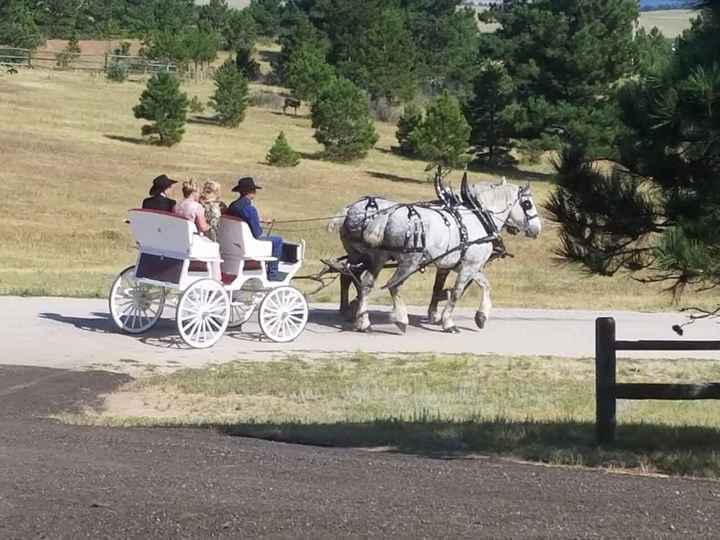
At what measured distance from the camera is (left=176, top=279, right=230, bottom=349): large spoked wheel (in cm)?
1726

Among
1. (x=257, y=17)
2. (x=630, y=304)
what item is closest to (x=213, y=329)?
(x=630, y=304)

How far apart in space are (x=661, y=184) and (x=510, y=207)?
35.4 ft

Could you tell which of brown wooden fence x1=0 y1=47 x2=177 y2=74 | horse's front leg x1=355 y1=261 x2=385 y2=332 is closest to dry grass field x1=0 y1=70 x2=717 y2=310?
horse's front leg x1=355 y1=261 x2=385 y2=332

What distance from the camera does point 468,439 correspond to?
1151 cm

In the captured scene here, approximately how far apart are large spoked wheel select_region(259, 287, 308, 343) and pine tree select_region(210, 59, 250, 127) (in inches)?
1735

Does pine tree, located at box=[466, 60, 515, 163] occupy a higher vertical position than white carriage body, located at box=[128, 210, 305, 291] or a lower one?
higher

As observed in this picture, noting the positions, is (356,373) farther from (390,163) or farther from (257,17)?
(257,17)

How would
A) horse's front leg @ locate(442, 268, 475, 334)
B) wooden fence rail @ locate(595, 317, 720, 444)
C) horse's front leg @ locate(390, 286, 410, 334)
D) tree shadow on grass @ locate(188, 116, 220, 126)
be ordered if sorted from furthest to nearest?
tree shadow on grass @ locate(188, 116, 220, 126), horse's front leg @ locate(442, 268, 475, 334), horse's front leg @ locate(390, 286, 410, 334), wooden fence rail @ locate(595, 317, 720, 444)

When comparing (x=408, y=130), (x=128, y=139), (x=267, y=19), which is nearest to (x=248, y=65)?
(x=408, y=130)

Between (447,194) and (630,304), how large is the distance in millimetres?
6784

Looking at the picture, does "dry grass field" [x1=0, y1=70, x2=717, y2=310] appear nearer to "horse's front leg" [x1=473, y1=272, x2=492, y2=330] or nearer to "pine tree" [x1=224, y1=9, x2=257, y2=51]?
"horse's front leg" [x1=473, y1=272, x2=492, y2=330]

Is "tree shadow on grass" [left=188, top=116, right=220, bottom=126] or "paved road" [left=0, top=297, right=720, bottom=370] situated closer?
"paved road" [left=0, top=297, right=720, bottom=370]

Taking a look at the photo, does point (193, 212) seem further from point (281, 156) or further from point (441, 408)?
point (281, 156)

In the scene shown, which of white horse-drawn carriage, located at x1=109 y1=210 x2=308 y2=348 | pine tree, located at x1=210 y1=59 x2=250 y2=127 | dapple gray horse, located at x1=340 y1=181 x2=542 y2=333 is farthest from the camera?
pine tree, located at x1=210 y1=59 x2=250 y2=127
